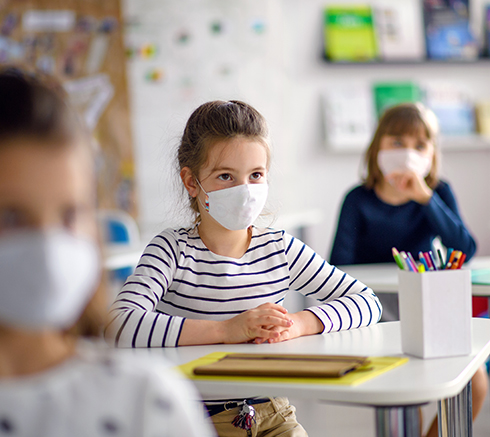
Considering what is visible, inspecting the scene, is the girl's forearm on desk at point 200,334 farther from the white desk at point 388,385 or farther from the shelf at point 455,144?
the shelf at point 455,144

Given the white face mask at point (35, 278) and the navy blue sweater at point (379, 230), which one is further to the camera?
the navy blue sweater at point (379, 230)

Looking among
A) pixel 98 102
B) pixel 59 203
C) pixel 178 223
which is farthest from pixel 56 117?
pixel 98 102

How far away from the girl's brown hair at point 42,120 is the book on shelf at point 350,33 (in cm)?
354

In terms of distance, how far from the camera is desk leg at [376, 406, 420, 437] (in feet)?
2.57

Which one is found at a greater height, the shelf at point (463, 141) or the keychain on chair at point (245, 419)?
the shelf at point (463, 141)

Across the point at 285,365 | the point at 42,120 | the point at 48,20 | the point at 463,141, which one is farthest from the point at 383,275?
the point at 48,20

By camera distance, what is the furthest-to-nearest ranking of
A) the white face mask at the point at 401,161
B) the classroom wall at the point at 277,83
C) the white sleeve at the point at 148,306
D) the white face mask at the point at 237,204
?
the classroom wall at the point at 277,83, the white face mask at the point at 401,161, the white face mask at the point at 237,204, the white sleeve at the point at 148,306

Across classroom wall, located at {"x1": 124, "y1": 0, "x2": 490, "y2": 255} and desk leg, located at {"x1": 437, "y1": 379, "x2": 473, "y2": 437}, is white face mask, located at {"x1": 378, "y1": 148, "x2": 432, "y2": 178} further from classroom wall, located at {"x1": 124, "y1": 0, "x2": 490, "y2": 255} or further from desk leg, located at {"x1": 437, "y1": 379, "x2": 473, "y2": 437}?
classroom wall, located at {"x1": 124, "y1": 0, "x2": 490, "y2": 255}

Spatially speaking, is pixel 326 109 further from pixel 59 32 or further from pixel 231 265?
pixel 231 265

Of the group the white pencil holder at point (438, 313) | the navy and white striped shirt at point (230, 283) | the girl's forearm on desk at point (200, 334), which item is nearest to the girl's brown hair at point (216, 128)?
the navy and white striped shirt at point (230, 283)

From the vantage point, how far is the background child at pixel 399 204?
6.62 ft

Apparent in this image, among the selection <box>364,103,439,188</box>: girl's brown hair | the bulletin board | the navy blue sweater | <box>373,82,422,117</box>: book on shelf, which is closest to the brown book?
the navy blue sweater

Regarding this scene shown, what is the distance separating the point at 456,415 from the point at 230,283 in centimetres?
47

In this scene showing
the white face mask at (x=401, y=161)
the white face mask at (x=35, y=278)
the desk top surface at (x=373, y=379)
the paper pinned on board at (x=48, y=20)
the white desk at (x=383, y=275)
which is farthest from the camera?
the paper pinned on board at (x=48, y=20)
